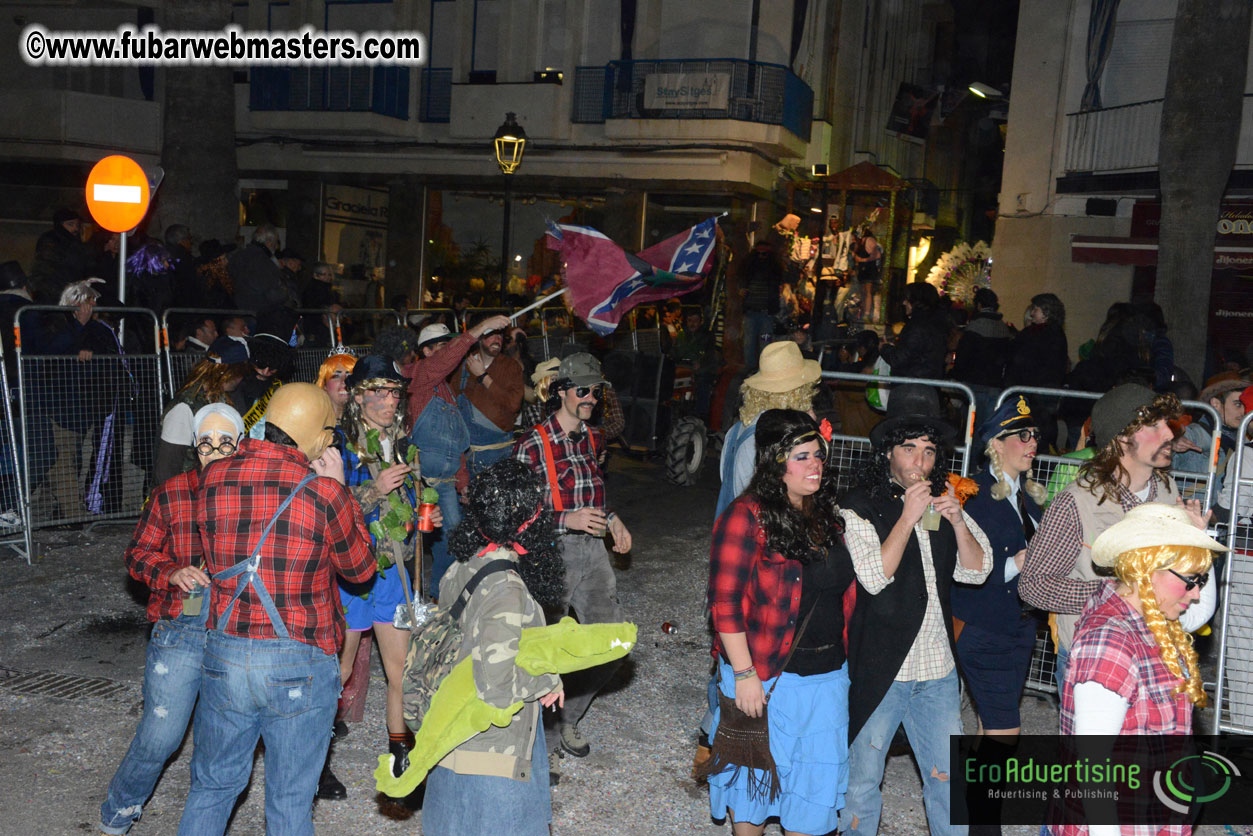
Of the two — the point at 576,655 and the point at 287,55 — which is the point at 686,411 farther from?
the point at 287,55

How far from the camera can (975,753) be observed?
4.90m

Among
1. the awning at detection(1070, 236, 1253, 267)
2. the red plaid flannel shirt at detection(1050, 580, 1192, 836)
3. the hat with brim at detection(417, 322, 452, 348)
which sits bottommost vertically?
the red plaid flannel shirt at detection(1050, 580, 1192, 836)

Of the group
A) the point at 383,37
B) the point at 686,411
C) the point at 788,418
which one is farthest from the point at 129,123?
the point at 788,418

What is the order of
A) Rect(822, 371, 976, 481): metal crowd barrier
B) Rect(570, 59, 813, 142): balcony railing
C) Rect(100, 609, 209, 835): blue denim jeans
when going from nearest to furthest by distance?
Rect(100, 609, 209, 835): blue denim jeans < Rect(822, 371, 976, 481): metal crowd barrier < Rect(570, 59, 813, 142): balcony railing

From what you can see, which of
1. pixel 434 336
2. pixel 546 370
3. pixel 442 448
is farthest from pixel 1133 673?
pixel 434 336

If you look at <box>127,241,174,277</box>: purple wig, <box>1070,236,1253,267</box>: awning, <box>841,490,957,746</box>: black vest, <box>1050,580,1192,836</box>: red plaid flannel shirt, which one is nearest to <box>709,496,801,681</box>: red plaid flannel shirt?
<box>841,490,957,746</box>: black vest

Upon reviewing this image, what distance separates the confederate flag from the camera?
7566 mm

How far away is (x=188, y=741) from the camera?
5.54 metres

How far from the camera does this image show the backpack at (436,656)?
3.44m

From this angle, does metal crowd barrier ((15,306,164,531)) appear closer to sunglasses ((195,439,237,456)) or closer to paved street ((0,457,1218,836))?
paved street ((0,457,1218,836))

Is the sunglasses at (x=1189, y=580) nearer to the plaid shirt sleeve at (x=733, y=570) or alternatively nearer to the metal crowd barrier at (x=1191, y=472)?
the plaid shirt sleeve at (x=733, y=570)

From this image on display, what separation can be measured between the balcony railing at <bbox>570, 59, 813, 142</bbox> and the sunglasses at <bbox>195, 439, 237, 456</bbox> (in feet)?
59.8

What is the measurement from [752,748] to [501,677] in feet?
3.90

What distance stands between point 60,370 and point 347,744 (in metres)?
4.99
